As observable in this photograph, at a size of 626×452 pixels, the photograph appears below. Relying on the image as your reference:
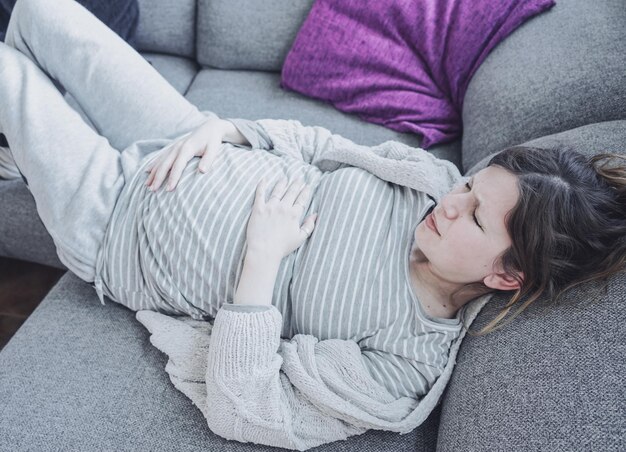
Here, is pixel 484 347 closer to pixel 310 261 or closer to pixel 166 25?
pixel 310 261

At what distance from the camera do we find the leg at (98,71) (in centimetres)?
103

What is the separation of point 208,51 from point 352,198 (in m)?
0.96

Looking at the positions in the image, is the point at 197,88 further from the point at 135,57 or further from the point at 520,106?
the point at 520,106

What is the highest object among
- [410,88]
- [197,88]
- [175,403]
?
[410,88]

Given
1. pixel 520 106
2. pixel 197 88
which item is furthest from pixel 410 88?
pixel 197 88

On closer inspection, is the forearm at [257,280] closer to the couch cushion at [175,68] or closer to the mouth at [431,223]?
the mouth at [431,223]

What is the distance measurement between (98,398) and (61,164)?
46 centimetres

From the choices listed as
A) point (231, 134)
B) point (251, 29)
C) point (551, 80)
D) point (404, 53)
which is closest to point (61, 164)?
point (231, 134)

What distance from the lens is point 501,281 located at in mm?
812

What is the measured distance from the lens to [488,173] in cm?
82

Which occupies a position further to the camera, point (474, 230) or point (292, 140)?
point (292, 140)

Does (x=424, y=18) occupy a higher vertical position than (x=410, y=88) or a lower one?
higher

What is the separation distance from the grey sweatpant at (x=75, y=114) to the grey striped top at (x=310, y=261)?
2.3 inches

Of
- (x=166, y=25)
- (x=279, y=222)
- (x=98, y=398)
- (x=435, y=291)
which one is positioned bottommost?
(x=98, y=398)
